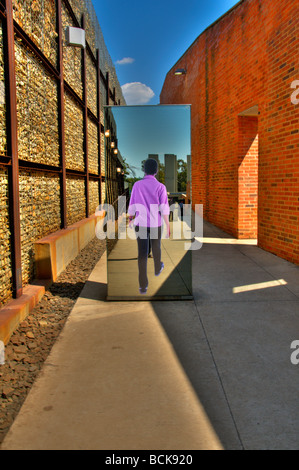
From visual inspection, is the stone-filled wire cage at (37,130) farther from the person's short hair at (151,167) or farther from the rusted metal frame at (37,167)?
the person's short hair at (151,167)

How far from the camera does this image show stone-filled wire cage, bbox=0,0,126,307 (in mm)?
4164

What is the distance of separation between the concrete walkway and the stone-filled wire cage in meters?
1.18

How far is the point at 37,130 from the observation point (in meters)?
5.70

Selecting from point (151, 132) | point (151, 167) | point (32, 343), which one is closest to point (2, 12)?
point (151, 132)

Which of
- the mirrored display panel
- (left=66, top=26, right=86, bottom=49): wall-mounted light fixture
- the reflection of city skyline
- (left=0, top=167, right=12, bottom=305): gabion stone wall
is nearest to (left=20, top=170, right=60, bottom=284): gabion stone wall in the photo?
(left=0, top=167, right=12, bottom=305): gabion stone wall

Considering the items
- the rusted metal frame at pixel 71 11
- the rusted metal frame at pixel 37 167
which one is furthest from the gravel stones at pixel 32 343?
the rusted metal frame at pixel 71 11

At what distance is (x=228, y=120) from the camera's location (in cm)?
1021

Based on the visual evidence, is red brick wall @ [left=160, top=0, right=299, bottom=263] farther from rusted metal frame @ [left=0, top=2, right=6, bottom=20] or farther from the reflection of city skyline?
rusted metal frame @ [left=0, top=2, right=6, bottom=20]

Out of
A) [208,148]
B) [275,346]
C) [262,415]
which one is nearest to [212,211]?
[208,148]

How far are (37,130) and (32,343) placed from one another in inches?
132

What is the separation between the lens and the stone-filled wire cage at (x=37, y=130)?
164 inches

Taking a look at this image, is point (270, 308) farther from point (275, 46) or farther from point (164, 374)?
point (275, 46)
